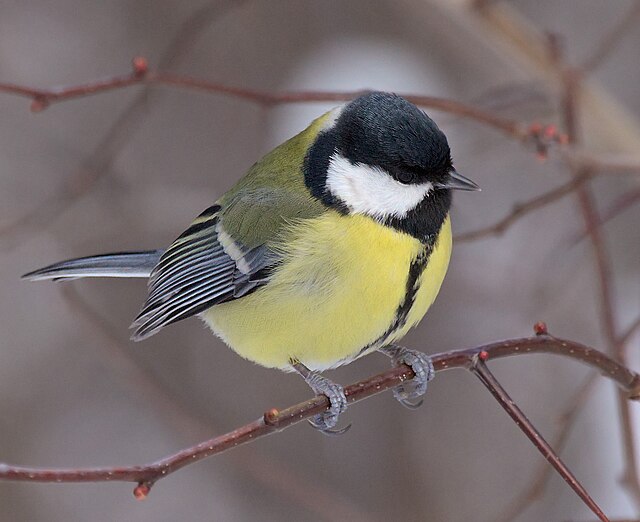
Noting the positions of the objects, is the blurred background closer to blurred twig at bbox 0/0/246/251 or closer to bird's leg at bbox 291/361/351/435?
blurred twig at bbox 0/0/246/251

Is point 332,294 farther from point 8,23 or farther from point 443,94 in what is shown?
point 8,23

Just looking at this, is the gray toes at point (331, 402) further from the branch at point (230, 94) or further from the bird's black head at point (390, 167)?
the branch at point (230, 94)

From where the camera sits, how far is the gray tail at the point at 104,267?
7.34 ft

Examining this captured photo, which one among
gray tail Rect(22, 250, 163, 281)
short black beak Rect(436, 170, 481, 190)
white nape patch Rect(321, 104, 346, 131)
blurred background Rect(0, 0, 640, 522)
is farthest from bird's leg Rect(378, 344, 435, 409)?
blurred background Rect(0, 0, 640, 522)

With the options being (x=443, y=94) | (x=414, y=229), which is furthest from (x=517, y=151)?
(x=414, y=229)

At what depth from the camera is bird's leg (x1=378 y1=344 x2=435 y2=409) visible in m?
1.87

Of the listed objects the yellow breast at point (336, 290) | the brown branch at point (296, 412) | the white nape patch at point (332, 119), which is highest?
the white nape patch at point (332, 119)

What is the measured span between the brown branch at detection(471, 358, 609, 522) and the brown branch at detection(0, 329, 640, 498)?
0.04 meters

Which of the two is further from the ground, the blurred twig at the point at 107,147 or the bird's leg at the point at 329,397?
the blurred twig at the point at 107,147

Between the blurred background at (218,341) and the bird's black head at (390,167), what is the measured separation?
1248 mm

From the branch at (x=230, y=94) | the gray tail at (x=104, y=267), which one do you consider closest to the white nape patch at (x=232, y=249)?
the gray tail at (x=104, y=267)

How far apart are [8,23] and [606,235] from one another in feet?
9.92

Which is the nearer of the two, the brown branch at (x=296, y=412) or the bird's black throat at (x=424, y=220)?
the brown branch at (x=296, y=412)

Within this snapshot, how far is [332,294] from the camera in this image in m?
1.92
